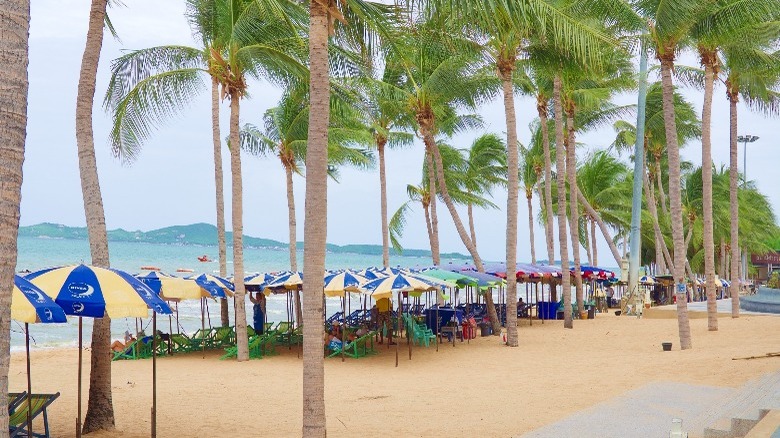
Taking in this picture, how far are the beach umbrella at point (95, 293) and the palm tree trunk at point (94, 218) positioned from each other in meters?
1.59

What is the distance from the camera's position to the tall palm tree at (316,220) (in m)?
8.16

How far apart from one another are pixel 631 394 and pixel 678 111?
2478 centimetres

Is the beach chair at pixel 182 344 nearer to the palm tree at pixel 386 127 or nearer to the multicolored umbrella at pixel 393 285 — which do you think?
the multicolored umbrella at pixel 393 285

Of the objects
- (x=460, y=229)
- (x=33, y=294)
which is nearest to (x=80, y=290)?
(x=33, y=294)

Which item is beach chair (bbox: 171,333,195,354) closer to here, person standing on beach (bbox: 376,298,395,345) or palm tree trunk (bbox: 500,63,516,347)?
person standing on beach (bbox: 376,298,395,345)

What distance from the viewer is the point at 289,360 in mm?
19297

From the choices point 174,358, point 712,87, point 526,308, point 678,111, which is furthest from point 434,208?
point 174,358

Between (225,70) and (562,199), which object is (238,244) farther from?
(562,199)

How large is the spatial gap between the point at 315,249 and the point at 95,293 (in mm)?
2206

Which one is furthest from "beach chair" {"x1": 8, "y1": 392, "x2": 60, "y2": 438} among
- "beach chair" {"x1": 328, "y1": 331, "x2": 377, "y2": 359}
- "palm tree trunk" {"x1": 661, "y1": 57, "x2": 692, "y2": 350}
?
"palm tree trunk" {"x1": 661, "y1": 57, "x2": 692, "y2": 350}

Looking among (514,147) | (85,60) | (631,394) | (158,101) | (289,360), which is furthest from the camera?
(514,147)

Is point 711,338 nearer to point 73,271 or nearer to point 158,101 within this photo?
point 158,101

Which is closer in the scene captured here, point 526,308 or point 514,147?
point 514,147

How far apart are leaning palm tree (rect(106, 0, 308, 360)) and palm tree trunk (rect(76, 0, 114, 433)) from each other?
3236mm
